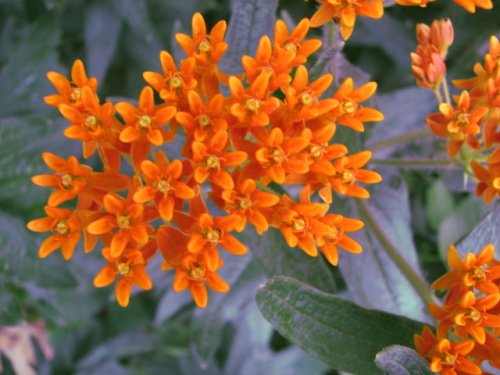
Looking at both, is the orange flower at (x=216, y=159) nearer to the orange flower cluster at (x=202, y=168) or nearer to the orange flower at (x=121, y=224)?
the orange flower cluster at (x=202, y=168)

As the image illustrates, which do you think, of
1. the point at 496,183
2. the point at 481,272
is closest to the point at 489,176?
the point at 496,183

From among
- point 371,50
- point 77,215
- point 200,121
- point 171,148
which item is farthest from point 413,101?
point 77,215

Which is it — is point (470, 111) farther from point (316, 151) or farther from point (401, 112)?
point (401, 112)

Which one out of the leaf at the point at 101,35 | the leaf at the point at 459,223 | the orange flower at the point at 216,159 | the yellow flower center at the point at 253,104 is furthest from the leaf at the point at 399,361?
the leaf at the point at 101,35

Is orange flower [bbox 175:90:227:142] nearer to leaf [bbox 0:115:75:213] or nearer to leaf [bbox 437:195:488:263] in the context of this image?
leaf [bbox 0:115:75:213]

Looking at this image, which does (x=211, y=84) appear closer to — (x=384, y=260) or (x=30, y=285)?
(x=384, y=260)

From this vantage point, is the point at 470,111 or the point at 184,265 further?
the point at 470,111
